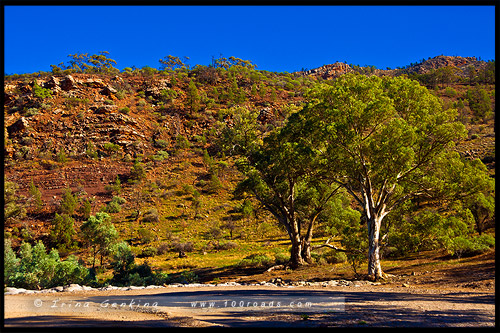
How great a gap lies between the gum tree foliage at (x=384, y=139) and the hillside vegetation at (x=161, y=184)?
101 cm

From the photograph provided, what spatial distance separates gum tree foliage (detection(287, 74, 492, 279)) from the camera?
1326 cm

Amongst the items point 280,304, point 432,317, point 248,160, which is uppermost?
point 248,160

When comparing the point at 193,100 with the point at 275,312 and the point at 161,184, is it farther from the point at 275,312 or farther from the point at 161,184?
the point at 275,312

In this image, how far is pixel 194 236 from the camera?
38.3 metres

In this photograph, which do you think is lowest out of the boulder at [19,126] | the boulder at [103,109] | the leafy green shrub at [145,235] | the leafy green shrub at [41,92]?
the leafy green shrub at [145,235]

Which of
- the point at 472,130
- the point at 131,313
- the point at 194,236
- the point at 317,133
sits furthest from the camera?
the point at 472,130

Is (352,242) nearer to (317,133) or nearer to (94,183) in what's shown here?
(317,133)

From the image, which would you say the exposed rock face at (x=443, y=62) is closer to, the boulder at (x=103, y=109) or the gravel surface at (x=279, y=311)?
the boulder at (x=103, y=109)

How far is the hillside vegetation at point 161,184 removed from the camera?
17469mm

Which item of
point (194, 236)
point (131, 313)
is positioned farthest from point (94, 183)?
point (131, 313)

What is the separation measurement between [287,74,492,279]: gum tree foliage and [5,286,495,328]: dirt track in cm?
515

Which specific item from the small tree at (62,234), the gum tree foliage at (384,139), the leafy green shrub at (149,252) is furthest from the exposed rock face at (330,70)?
the gum tree foliage at (384,139)

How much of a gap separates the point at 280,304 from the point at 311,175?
878 cm

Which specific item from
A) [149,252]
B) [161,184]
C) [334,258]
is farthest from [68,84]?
[334,258]
